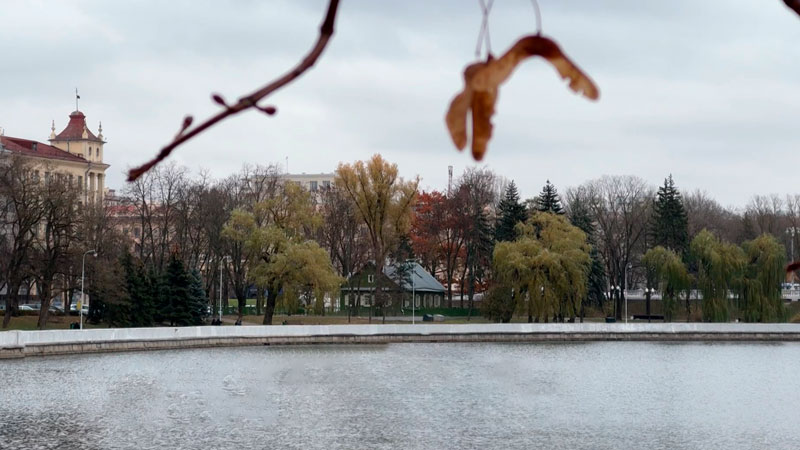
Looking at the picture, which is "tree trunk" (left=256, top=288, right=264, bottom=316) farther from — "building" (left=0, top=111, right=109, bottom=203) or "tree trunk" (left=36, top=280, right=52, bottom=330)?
"tree trunk" (left=36, top=280, right=52, bottom=330)

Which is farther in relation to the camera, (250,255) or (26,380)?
(250,255)

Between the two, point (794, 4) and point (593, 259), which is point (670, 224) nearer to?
point (593, 259)

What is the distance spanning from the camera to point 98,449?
941 inches

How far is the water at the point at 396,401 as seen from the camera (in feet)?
86.0

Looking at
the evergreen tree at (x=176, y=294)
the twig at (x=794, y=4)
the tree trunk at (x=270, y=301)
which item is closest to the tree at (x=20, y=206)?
the evergreen tree at (x=176, y=294)

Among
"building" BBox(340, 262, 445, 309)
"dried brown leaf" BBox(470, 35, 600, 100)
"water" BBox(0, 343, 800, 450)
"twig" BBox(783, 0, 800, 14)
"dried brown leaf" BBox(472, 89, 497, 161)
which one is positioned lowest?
"water" BBox(0, 343, 800, 450)

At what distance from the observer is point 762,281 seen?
6556 centimetres

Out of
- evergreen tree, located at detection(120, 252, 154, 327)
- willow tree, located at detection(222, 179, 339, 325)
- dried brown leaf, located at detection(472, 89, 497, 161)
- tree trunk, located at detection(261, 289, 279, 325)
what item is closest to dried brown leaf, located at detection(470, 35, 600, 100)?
dried brown leaf, located at detection(472, 89, 497, 161)

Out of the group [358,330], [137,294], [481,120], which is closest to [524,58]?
[481,120]

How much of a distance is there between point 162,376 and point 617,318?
48322 mm

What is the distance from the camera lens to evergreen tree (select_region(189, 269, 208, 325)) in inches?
2554

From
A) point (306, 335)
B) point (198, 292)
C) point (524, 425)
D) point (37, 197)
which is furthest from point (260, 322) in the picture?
point (524, 425)

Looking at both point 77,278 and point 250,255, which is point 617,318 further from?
point 77,278

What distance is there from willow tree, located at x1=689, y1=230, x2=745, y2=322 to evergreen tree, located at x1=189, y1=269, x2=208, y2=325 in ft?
92.5
